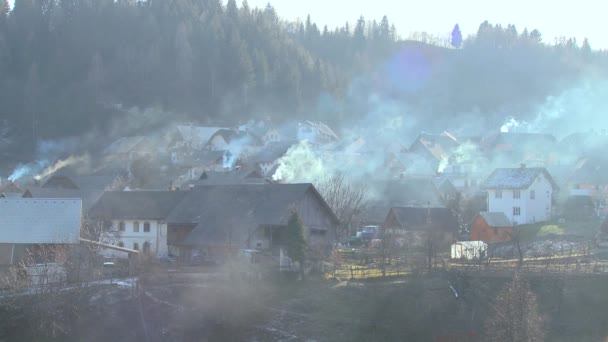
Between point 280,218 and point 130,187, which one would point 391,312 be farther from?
point 130,187

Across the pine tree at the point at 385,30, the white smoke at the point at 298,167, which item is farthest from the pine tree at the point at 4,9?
the pine tree at the point at 385,30

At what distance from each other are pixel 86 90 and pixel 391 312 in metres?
74.4

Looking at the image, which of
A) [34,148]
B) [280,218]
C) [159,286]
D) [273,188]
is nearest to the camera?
[159,286]

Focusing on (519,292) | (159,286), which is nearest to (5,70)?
(159,286)

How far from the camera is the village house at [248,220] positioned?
3694 centimetres

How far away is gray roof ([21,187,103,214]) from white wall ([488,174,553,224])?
26.6 meters

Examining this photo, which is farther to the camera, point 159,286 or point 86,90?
point 86,90

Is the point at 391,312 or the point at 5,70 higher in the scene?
the point at 5,70

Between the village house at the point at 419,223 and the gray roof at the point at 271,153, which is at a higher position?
the gray roof at the point at 271,153

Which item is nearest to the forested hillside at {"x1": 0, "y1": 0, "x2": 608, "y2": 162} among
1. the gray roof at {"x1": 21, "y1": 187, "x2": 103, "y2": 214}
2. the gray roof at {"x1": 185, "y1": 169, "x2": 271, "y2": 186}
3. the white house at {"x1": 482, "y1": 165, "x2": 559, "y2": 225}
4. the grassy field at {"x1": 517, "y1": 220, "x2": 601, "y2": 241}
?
the gray roof at {"x1": 21, "y1": 187, "x2": 103, "y2": 214}

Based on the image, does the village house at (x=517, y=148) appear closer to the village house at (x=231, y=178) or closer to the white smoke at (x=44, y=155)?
the village house at (x=231, y=178)

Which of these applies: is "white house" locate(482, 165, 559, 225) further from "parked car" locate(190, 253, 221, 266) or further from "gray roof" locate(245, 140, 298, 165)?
"gray roof" locate(245, 140, 298, 165)

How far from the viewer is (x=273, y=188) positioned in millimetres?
39812

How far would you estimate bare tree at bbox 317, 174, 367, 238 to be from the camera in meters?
47.9
